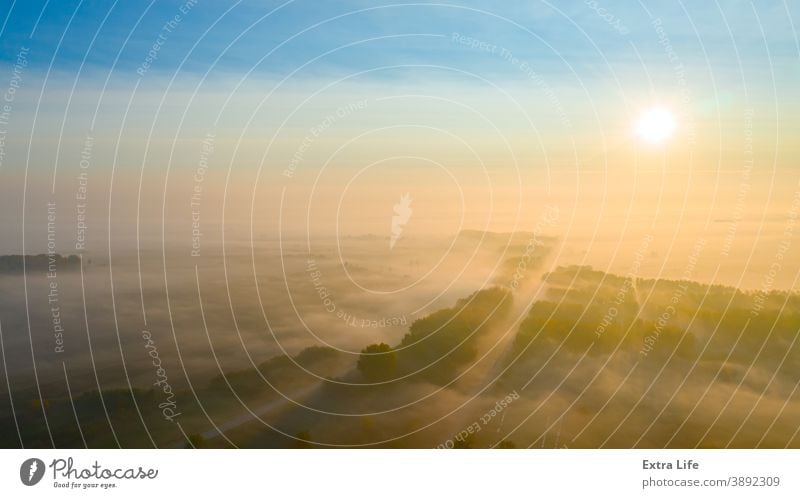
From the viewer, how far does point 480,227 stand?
1534cm

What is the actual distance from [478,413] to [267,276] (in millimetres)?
4622

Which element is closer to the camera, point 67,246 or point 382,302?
point 67,246

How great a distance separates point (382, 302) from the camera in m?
Result: 15.1

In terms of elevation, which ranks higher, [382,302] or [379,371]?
[382,302]

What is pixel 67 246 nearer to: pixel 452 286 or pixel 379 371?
pixel 379 371

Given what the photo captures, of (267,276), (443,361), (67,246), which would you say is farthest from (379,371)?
(67,246)

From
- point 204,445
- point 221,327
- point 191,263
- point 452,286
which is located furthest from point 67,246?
point 452,286
